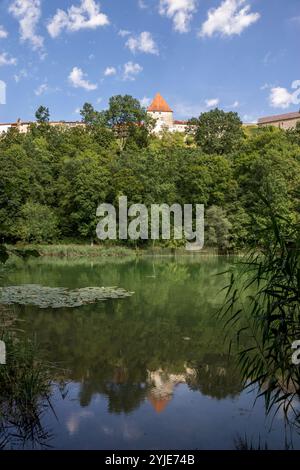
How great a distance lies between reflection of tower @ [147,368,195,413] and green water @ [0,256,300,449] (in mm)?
12

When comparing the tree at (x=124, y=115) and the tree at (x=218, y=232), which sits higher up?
the tree at (x=124, y=115)

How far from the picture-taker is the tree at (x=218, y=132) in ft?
172

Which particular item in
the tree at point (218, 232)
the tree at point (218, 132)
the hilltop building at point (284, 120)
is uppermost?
the hilltop building at point (284, 120)

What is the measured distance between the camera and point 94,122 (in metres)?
58.7

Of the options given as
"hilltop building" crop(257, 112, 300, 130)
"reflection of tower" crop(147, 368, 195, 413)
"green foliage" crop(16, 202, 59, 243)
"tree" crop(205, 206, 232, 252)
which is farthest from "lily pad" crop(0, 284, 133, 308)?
"hilltop building" crop(257, 112, 300, 130)

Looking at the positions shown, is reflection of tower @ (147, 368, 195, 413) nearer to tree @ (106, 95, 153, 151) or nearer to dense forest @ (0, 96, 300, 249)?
dense forest @ (0, 96, 300, 249)

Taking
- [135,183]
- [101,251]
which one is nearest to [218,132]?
[135,183]

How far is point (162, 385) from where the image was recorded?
604 centimetres

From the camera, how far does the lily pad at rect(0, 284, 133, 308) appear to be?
38.0ft

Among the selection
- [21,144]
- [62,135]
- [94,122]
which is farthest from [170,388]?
[94,122]

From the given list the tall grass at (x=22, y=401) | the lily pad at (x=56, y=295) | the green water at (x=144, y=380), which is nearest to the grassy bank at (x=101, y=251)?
the lily pad at (x=56, y=295)

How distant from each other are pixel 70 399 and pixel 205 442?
175 centimetres

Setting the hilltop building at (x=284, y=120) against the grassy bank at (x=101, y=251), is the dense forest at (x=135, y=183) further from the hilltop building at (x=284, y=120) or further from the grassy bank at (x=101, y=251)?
the hilltop building at (x=284, y=120)

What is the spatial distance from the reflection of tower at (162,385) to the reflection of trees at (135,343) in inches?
2.4
